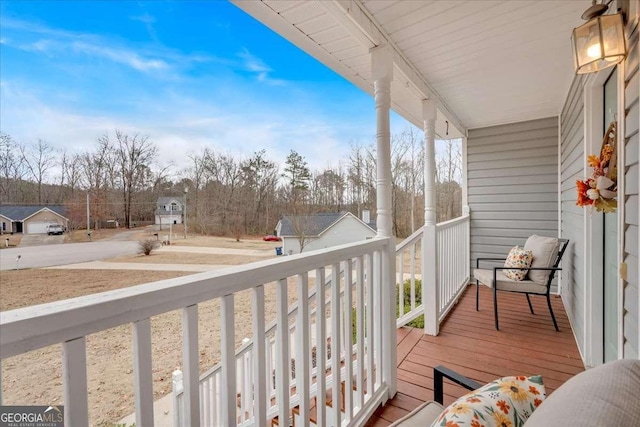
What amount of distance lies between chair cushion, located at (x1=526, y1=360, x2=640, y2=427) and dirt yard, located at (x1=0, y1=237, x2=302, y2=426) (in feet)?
3.05

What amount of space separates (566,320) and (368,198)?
8.35 feet

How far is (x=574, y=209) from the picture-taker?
289cm

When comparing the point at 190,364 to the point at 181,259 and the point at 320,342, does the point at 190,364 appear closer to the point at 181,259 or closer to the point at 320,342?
the point at 181,259

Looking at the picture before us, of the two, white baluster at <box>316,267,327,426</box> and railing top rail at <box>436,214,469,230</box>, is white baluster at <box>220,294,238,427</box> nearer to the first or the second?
white baluster at <box>316,267,327,426</box>

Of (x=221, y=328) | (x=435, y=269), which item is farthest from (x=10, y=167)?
(x=435, y=269)

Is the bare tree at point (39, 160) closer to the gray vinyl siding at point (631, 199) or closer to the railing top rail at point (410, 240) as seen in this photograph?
the gray vinyl siding at point (631, 199)

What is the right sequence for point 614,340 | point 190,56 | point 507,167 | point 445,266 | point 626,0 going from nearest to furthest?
1. point 626,0
2. point 190,56
3. point 614,340
4. point 445,266
5. point 507,167

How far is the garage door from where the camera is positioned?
1.04 meters

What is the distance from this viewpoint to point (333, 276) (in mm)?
1558

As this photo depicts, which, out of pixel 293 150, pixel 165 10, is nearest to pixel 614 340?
pixel 293 150

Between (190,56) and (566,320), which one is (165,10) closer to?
(190,56)

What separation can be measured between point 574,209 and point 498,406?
2.91m

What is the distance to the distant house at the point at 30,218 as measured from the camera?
941 mm

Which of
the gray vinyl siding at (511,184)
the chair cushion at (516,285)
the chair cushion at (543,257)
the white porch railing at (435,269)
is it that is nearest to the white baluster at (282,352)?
the white porch railing at (435,269)
